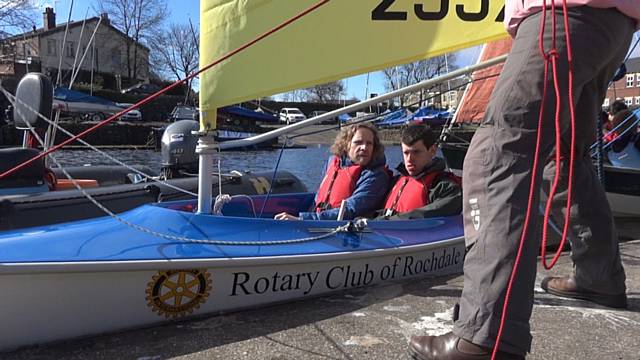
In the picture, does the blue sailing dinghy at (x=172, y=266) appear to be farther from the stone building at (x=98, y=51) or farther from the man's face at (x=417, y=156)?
the stone building at (x=98, y=51)

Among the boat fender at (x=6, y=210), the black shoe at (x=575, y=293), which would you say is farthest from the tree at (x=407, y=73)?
the boat fender at (x=6, y=210)

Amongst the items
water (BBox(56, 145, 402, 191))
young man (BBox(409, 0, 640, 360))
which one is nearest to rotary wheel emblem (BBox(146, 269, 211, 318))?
young man (BBox(409, 0, 640, 360))

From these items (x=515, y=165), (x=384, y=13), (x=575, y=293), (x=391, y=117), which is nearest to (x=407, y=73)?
(x=391, y=117)

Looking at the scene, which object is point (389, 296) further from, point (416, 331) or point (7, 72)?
point (7, 72)

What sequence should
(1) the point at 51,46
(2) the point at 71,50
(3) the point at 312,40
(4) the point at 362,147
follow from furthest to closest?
1. (2) the point at 71,50
2. (1) the point at 51,46
3. (4) the point at 362,147
4. (3) the point at 312,40

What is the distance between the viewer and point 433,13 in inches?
120

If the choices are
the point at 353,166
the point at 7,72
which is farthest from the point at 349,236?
the point at 7,72

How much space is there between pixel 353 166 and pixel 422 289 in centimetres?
146

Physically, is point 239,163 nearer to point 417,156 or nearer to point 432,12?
point 417,156

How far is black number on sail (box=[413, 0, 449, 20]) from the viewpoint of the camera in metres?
3.03

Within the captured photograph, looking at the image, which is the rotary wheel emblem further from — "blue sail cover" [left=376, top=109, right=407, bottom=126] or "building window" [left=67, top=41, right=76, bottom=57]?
"building window" [left=67, top=41, right=76, bottom=57]

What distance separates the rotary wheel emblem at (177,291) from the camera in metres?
2.78

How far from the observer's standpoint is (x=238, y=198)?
4.50 meters

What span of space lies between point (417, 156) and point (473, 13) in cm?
129
